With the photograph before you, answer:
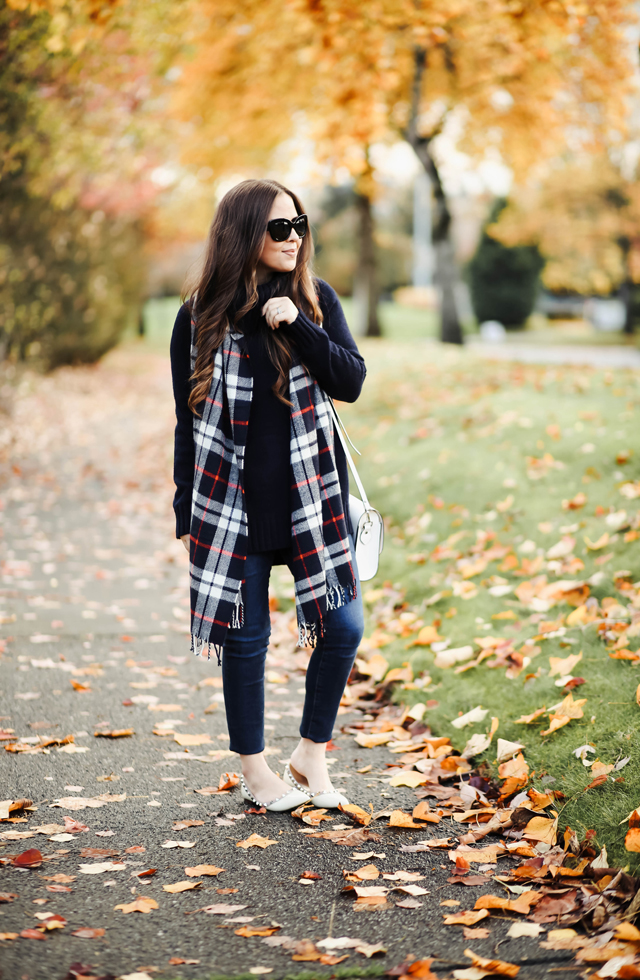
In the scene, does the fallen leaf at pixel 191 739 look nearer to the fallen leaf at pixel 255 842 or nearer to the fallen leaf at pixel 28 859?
the fallen leaf at pixel 255 842

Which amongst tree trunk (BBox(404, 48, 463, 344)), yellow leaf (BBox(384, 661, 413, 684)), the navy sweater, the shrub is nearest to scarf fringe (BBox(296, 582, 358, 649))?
the navy sweater

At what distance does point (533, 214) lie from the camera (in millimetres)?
25219

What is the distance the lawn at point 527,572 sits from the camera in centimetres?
311

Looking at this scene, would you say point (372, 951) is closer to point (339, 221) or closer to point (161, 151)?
point (161, 151)

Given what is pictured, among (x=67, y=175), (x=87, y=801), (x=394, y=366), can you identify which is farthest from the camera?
(x=67, y=175)

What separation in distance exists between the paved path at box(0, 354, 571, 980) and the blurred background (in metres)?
1.88

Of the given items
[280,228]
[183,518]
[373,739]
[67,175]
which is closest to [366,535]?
[183,518]

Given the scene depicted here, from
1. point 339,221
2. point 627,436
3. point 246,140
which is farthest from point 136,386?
point 339,221

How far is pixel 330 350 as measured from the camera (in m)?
2.61

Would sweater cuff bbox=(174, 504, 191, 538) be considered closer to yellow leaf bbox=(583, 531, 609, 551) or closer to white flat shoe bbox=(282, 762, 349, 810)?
white flat shoe bbox=(282, 762, 349, 810)

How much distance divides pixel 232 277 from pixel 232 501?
2.24 feet

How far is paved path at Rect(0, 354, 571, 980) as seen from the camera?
2.16 m

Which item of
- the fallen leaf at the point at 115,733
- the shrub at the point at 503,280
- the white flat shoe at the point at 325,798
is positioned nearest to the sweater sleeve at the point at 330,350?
the white flat shoe at the point at 325,798

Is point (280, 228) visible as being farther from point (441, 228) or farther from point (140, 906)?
point (441, 228)
